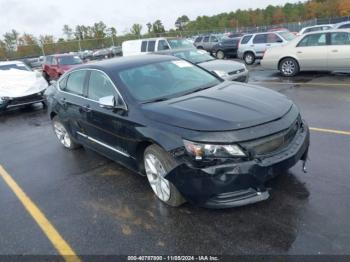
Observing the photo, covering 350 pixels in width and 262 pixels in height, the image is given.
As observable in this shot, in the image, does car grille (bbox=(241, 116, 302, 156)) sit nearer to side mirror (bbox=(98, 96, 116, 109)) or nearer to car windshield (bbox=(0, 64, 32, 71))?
side mirror (bbox=(98, 96, 116, 109))

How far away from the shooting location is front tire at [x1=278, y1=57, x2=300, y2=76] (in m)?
12.1

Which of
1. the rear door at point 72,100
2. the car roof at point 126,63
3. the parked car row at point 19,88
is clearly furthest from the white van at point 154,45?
A: the car roof at point 126,63

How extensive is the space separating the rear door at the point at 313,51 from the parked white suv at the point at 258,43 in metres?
5.62

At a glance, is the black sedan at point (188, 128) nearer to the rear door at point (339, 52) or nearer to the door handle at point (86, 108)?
the door handle at point (86, 108)

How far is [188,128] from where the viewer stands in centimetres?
359

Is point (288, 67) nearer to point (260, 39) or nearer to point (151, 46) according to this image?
point (260, 39)

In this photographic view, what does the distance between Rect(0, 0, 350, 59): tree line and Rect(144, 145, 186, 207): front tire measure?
35.3 meters

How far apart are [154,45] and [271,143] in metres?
14.8

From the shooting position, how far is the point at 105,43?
143 ft

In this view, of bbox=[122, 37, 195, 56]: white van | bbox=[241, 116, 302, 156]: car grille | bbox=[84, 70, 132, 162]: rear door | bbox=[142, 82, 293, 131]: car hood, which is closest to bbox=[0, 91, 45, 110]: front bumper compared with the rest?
bbox=[84, 70, 132, 162]: rear door

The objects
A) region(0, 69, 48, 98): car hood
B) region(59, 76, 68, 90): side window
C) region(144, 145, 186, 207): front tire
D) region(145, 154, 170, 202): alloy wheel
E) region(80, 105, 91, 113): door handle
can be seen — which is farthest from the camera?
region(0, 69, 48, 98): car hood

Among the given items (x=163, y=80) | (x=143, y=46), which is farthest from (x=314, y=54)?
(x=143, y=46)

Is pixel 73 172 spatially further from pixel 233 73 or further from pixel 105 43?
pixel 105 43

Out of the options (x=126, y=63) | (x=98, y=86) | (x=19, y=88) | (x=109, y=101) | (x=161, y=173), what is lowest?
(x=161, y=173)
